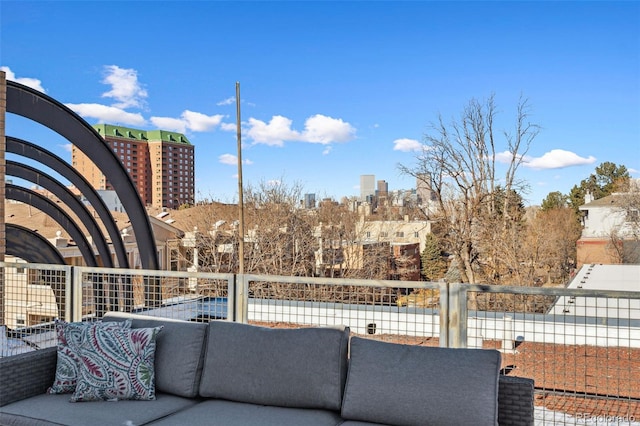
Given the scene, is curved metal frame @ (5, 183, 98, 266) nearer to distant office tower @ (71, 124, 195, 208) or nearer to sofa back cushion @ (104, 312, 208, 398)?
sofa back cushion @ (104, 312, 208, 398)

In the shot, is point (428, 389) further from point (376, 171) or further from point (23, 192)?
point (376, 171)

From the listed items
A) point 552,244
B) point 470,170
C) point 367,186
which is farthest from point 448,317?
point 367,186

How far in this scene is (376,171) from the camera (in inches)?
1021

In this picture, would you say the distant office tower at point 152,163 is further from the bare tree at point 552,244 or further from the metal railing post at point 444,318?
the metal railing post at point 444,318

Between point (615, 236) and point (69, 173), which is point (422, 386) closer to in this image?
point (69, 173)

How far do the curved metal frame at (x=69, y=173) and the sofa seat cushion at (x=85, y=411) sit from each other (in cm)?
473

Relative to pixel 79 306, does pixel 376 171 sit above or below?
above

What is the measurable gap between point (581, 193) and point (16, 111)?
2714 centimetres

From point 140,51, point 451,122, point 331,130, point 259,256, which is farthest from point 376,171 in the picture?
point 140,51

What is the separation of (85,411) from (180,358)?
458 mm

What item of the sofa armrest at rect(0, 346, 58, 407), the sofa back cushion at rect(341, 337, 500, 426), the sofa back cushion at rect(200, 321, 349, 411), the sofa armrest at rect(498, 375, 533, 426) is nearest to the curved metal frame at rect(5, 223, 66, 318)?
the sofa armrest at rect(0, 346, 58, 407)

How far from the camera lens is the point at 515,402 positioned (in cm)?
206

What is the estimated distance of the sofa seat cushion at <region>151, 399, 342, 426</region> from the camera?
6.81 ft

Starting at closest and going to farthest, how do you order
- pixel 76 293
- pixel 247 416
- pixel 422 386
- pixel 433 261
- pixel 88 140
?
pixel 422 386 < pixel 247 416 < pixel 76 293 < pixel 88 140 < pixel 433 261
